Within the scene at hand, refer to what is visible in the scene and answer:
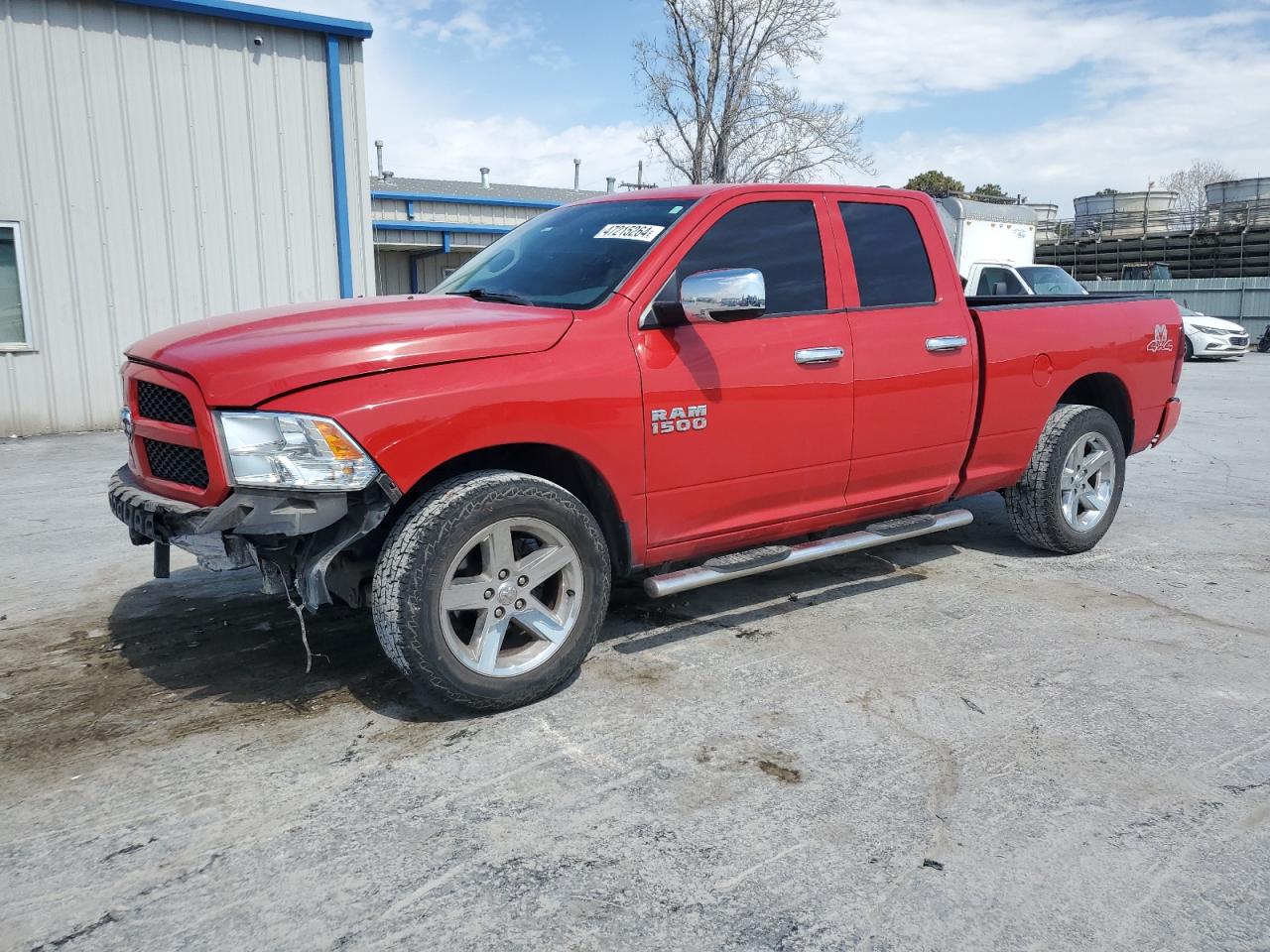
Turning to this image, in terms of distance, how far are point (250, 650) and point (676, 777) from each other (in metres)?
2.08

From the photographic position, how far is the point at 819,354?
4.40 meters

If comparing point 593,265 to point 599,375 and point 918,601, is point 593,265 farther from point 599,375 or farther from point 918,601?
point 918,601

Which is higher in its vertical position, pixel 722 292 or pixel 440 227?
pixel 440 227

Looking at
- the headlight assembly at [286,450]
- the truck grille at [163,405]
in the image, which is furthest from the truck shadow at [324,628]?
the truck grille at [163,405]

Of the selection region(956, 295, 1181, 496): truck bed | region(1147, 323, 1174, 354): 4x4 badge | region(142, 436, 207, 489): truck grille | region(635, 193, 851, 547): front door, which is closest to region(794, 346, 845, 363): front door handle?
region(635, 193, 851, 547): front door

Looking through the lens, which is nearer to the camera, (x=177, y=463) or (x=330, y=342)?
(x=330, y=342)

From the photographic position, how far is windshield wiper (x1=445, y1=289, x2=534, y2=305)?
4.17 meters

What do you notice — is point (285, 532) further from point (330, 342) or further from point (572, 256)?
point (572, 256)

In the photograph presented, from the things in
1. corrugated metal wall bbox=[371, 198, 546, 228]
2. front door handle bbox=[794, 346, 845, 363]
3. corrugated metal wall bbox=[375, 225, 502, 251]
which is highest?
corrugated metal wall bbox=[371, 198, 546, 228]

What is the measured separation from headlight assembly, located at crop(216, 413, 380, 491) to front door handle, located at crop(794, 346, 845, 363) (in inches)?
78.7

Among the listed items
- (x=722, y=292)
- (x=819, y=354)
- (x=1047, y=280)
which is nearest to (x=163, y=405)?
(x=722, y=292)

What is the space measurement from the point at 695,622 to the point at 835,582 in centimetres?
102

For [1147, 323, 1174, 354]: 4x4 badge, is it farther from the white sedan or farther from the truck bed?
the white sedan

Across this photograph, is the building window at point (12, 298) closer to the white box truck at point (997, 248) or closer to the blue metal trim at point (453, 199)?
the blue metal trim at point (453, 199)
